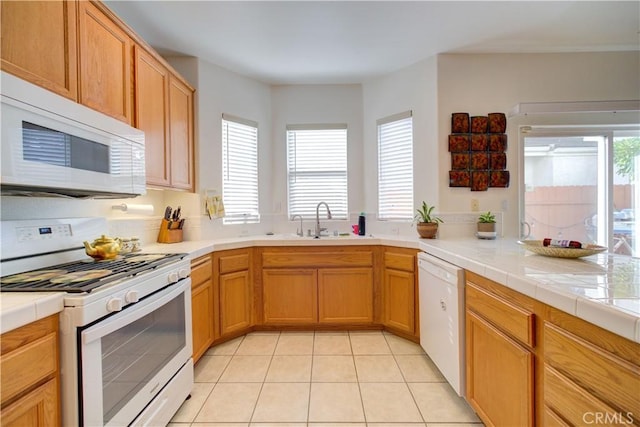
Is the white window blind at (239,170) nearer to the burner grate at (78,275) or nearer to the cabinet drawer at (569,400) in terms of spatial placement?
the burner grate at (78,275)

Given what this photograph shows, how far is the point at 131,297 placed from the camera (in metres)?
1.21

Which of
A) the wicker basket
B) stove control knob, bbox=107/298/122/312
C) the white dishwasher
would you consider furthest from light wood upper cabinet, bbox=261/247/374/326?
stove control knob, bbox=107/298/122/312

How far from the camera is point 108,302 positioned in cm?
109

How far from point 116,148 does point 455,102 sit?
2.72 meters

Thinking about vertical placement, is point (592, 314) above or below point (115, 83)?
below

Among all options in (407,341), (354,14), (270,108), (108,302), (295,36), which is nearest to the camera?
(108,302)

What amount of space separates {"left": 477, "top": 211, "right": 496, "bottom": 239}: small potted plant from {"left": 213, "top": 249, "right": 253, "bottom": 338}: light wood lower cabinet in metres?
2.09

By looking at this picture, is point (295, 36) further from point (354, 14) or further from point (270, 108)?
point (270, 108)

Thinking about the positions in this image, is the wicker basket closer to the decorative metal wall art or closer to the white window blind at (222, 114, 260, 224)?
the decorative metal wall art

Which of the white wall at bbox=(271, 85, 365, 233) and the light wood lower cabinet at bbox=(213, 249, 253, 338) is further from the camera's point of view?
the white wall at bbox=(271, 85, 365, 233)

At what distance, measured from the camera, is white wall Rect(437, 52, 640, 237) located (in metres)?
2.60

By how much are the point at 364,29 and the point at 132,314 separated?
8.12 feet

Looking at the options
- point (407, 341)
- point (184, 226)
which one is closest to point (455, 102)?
point (407, 341)

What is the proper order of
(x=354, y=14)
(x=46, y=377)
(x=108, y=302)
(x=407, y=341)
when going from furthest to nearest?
(x=407, y=341) → (x=354, y=14) → (x=108, y=302) → (x=46, y=377)
